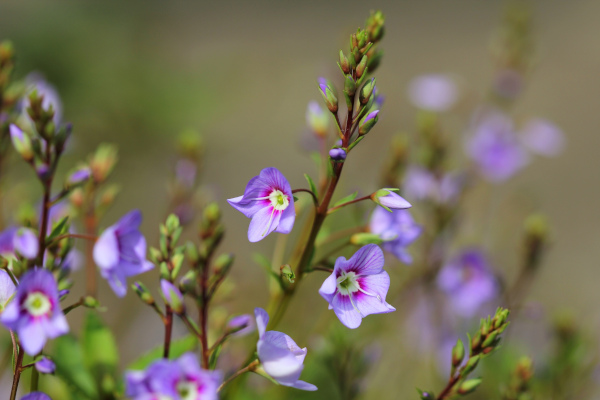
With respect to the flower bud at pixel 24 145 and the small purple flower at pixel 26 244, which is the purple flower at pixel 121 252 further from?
the flower bud at pixel 24 145

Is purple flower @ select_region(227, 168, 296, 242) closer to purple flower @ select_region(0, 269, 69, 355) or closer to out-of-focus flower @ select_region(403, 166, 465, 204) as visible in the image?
purple flower @ select_region(0, 269, 69, 355)

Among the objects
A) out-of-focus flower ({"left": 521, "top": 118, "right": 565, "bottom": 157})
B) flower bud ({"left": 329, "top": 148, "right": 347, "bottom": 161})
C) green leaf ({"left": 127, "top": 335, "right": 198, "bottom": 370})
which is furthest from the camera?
out-of-focus flower ({"left": 521, "top": 118, "right": 565, "bottom": 157})

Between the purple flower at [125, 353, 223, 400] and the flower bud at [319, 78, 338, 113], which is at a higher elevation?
the flower bud at [319, 78, 338, 113]

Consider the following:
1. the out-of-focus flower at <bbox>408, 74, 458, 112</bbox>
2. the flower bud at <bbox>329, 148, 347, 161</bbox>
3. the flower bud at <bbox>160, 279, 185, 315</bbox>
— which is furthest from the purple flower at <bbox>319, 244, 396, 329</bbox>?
the out-of-focus flower at <bbox>408, 74, 458, 112</bbox>

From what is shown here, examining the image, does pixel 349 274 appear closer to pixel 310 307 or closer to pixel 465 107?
pixel 310 307

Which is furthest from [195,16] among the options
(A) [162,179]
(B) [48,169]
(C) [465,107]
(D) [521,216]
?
(B) [48,169]

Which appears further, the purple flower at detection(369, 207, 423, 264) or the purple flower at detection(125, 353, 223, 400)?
the purple flower at detection(369, 207, 423, 264)

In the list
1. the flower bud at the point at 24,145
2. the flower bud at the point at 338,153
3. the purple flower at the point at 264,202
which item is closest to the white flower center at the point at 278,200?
the purple flower at the point at 264,202
